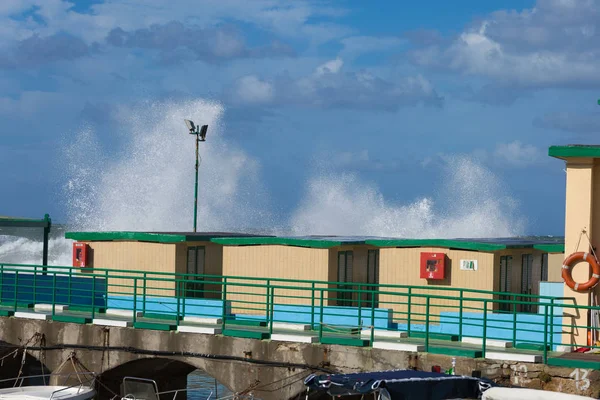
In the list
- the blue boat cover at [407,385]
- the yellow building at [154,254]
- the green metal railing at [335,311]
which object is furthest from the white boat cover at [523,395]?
the yellow building at [154,254]

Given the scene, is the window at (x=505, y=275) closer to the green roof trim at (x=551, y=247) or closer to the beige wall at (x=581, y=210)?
the green roof trim at (x=551, y=247)

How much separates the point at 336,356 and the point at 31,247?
8377 centimetres

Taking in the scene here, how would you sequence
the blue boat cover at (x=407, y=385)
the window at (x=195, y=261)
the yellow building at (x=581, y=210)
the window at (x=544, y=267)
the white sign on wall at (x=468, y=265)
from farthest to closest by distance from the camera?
the window at (x=195, y=261) < the window at (x=544, y=267) < the white sign on wall at (x=468, y=265) < the yellow building at (x=581, y=210) < the blue boat cover at (x=407, y=385)

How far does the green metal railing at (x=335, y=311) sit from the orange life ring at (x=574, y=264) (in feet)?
1.01

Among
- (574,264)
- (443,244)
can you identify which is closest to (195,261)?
(443,244)

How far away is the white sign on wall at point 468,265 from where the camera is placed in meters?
→ 23.7

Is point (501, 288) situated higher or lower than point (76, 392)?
A: higher

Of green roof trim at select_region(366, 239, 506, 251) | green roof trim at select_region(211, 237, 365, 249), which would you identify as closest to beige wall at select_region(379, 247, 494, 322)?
green roof trim at select_region(366, 239, 506, 251)

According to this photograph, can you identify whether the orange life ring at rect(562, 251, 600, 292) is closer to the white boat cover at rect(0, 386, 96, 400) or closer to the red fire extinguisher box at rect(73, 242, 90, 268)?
the white boat cover at rect(0, 386, 96, 400)

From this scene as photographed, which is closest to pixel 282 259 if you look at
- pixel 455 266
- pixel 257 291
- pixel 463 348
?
pixel 257 291

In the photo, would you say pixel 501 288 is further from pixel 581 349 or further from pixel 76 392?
pixel 76 392

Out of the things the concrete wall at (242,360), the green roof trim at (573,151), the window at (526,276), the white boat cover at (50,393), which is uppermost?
the green roof trim at (573,151)

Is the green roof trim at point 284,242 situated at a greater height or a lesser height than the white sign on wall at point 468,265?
greater

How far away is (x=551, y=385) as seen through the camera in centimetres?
1625
